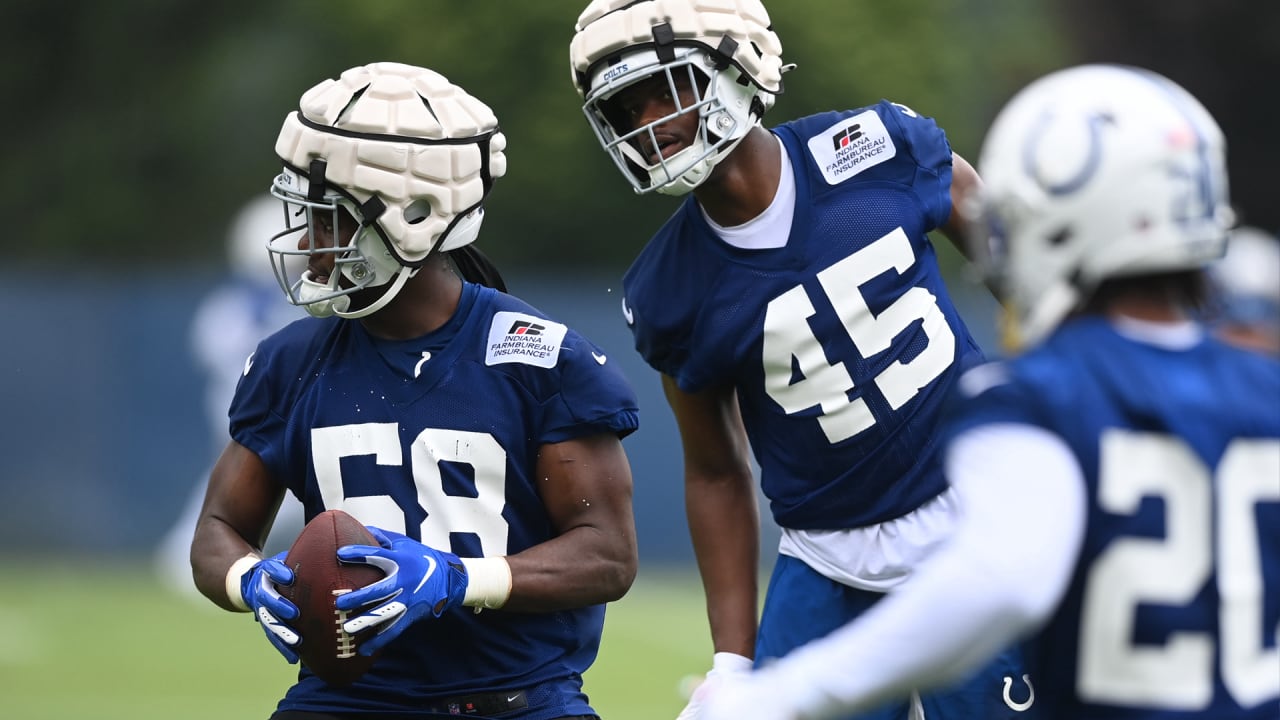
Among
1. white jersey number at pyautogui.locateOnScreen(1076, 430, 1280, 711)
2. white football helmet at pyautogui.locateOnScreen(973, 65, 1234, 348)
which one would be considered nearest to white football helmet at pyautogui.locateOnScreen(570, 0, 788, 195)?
white football helmet at pyautogui.locateOnScreen(973, 65, 1234, 348)

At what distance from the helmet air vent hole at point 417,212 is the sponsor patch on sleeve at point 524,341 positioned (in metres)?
0.27

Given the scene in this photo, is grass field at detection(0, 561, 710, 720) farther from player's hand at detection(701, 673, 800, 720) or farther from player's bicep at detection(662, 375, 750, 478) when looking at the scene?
→ player's hand at detection(701, 673, 800, 720)

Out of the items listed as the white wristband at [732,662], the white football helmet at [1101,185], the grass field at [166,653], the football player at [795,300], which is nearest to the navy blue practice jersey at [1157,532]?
the white football helmet at [1101,185]

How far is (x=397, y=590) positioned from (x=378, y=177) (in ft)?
2.86

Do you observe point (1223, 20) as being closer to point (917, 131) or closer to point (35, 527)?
point (35, 527)

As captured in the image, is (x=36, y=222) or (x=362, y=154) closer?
(x=362, y=154)

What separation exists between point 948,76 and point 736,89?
1798 centimetres

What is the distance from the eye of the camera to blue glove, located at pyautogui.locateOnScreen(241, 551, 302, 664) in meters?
3.55

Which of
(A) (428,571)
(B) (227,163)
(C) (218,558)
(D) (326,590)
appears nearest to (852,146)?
(A) (428,571)

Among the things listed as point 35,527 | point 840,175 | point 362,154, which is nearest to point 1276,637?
point 840,175

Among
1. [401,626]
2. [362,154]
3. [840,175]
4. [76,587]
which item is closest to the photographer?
[401,626]

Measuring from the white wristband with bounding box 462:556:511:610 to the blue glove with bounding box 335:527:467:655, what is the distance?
0.05 meters

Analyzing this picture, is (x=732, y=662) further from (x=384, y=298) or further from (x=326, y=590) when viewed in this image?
(x=384, y=298)

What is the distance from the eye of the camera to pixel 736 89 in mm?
4047
